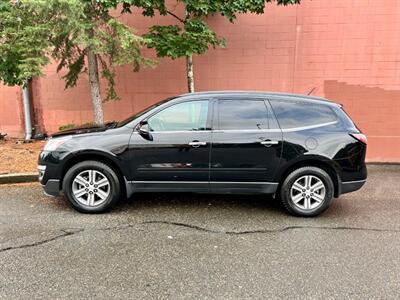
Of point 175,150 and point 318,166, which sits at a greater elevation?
point 175,150

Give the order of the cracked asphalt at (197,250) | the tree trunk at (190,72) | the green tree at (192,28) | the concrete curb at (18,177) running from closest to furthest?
the cracked asphalt at (197,250), the concrete curb at (18,177), the green tree at (192,28), the tree trunk at (190,72)

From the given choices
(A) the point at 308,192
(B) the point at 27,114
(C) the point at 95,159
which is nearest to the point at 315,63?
(A) the point at 308,192

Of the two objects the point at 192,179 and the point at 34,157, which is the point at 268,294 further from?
the point at 34,157

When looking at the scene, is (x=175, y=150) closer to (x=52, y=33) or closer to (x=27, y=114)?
(x=52, y=33)

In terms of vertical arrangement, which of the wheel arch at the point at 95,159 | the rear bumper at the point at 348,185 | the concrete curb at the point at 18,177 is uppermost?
the wheel arch at the point at 95,159

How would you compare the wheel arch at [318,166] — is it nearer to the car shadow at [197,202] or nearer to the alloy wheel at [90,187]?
the car shadow at [197,202]

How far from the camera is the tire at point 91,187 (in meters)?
5.11

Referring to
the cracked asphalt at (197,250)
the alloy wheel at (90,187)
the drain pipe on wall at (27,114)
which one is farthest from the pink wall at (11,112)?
the alloy wheel at (90,187)

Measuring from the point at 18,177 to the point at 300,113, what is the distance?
188 inches

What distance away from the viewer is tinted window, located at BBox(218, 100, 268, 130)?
16.9ft

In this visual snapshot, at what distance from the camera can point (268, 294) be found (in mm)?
3295

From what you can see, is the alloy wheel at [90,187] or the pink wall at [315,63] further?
the pink wall at [315,63]

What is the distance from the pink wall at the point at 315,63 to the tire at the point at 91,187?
4.34 metres

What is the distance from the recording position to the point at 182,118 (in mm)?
5191
